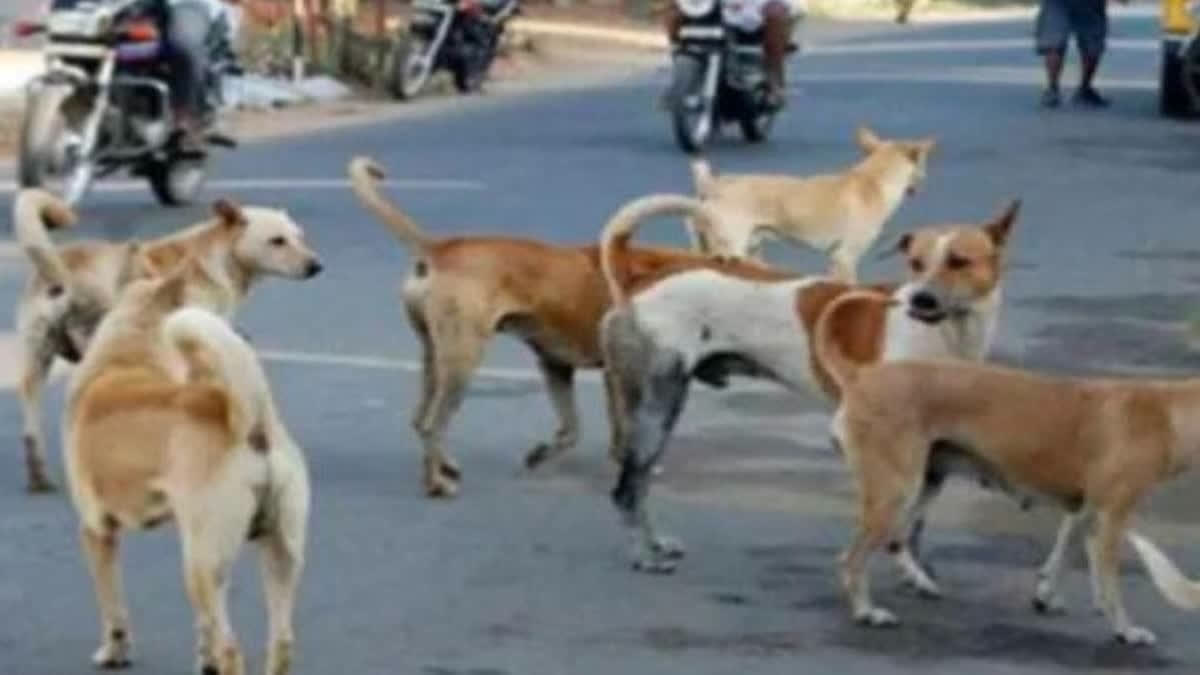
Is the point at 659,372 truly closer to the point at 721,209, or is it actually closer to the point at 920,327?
the point at 920,327

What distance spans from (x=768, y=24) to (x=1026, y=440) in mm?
17154

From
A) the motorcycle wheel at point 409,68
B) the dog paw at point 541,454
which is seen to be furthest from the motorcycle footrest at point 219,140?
the motorcycle wheel at point 409,68

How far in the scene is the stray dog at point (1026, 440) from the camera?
955 cm

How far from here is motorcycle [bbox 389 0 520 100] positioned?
1254 inches

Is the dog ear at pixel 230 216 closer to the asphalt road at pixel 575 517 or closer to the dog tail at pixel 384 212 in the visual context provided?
the dog tail at pixel 384 212


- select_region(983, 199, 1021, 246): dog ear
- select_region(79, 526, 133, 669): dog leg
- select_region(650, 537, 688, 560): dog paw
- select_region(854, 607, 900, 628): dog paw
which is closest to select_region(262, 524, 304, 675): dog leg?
select_region(79, 526, 133, 669): dog leg

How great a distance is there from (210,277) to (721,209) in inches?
162

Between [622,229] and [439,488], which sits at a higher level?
[622,229]

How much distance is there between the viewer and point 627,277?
10.9 meters

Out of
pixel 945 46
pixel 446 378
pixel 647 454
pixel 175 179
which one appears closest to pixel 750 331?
pixel 647 454

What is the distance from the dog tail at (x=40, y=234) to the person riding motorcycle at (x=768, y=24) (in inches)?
579

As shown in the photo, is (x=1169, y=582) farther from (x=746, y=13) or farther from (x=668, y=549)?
(x=746, y=13)

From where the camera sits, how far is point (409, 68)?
31.9m

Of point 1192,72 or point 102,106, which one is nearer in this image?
point 102,106
